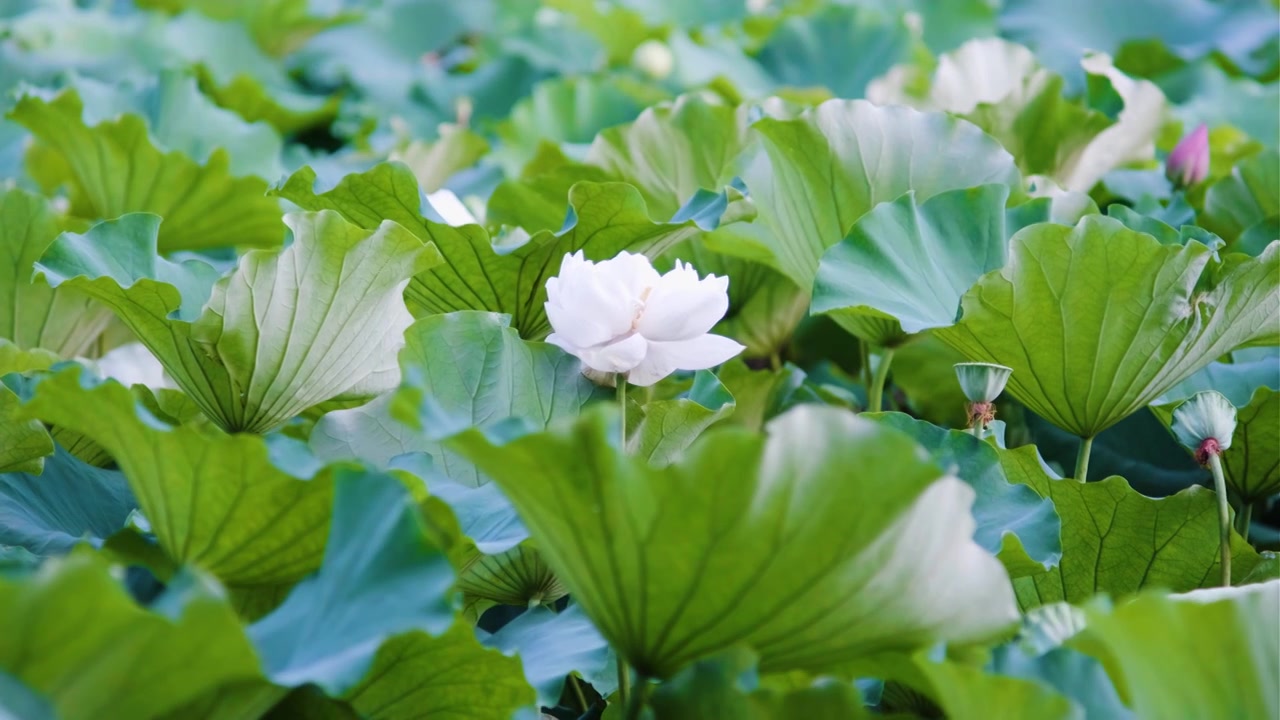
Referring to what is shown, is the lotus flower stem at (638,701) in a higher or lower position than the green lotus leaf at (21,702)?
lower

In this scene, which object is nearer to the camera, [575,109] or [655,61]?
[575,109]

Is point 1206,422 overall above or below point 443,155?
above

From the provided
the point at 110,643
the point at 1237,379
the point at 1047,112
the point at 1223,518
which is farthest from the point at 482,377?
the point at 1047,112

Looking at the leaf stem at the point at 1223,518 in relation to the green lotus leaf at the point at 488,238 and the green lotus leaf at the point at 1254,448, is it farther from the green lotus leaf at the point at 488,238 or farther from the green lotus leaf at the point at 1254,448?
the green lotus leaf at the point at 488,238

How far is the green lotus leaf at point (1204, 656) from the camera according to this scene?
509 mm

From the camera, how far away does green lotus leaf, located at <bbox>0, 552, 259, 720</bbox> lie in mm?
449

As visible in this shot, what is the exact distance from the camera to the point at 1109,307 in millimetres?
805

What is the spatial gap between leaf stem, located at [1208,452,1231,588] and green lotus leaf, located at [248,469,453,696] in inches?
17.8

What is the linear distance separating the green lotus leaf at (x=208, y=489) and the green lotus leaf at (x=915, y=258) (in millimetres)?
372

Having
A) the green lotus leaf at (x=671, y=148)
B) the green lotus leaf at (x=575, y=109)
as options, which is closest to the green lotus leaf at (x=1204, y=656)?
the green lotus leaf at (x=671, y=148)

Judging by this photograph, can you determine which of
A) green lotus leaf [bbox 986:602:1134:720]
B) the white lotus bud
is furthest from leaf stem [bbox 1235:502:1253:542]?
the white lotus bud

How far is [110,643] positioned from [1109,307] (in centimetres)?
62

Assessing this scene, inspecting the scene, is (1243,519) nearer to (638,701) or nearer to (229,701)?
(638,701)

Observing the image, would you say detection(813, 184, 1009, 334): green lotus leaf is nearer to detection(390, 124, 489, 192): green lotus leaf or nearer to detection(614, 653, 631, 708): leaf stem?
detection(614, 653, 631, 708): leaf stem
